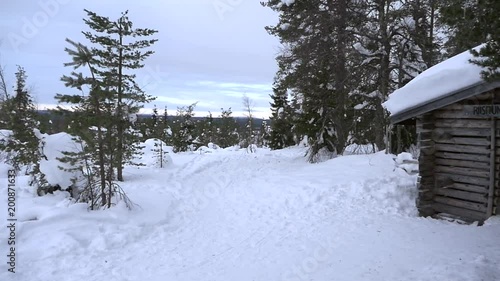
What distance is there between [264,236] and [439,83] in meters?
5.24

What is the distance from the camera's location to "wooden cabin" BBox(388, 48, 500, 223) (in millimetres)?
6832

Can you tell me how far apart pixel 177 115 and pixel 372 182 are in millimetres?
29876

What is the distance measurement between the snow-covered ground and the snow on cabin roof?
8.45 feet

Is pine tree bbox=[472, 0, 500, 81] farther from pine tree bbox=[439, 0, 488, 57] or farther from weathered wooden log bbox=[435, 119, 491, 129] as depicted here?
weathered wooden log bbox=[435, 119, 491, 129]

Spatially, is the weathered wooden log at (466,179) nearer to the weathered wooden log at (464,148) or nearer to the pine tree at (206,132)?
the weathered wooden log at (464,148)

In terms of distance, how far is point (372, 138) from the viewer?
53.6ft

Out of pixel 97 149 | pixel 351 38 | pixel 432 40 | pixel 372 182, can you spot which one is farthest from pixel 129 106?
pixel 432 40

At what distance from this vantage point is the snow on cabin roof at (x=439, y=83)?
6703 millimetres

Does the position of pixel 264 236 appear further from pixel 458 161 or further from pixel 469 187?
pixel 458 161

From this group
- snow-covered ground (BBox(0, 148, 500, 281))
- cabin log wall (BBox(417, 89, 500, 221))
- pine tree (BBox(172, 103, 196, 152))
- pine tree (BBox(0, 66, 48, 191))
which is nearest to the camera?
snow-covered ground (BBox(0, 148, 500, 281))

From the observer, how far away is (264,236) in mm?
7203

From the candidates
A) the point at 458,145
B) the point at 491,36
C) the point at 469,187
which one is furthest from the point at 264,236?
the point at 491,36

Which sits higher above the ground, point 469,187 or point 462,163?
point 462,163

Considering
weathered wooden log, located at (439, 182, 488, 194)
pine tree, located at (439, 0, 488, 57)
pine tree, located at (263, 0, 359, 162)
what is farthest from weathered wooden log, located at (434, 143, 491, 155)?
pine tree, located at (263, 0, 359, 162)
